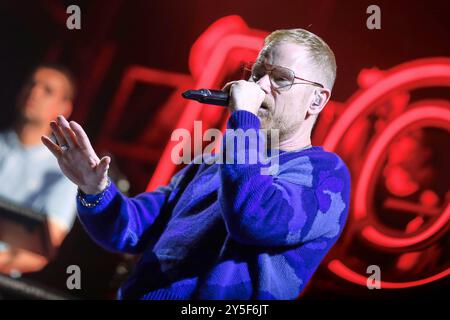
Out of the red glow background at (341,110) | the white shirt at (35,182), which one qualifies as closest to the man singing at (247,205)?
the red glow background at (341,110)

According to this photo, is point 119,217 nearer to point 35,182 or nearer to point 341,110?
point 341,110

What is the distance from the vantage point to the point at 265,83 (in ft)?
4.31

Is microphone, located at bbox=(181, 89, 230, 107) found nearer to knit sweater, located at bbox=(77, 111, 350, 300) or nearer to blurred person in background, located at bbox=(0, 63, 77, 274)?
knit sweater, located at bbox=(77, 111, 350, 300)

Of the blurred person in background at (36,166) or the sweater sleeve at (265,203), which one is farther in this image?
the blurred person in background at (36,166)

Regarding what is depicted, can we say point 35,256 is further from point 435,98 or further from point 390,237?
point 435,98

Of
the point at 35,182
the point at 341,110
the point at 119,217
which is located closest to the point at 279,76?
the point at 119,217

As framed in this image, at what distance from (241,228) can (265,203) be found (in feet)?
0.26

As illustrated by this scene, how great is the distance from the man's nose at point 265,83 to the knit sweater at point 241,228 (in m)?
0.17

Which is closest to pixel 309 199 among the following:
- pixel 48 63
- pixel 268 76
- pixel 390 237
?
pixel 268 76

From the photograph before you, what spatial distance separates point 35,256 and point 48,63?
3.81 ft

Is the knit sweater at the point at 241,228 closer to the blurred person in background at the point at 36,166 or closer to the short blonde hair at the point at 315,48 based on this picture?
the short blonde hair at the point at 315,48

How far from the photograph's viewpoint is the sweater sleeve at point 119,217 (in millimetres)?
1318

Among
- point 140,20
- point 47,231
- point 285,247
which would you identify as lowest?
point 47,231
